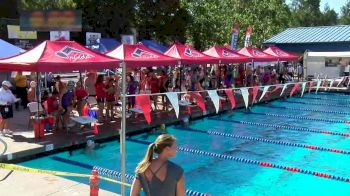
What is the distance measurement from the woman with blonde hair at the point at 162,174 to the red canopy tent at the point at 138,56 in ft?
33.1

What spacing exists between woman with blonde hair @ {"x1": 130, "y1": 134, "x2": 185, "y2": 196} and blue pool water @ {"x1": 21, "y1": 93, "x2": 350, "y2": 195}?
513 centimetres

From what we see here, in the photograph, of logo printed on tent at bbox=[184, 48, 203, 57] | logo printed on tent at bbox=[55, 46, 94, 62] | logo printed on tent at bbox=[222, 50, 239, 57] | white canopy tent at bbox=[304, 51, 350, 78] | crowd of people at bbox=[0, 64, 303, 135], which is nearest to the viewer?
logo printed on tent at bbox=[55, 46, 94, 62]

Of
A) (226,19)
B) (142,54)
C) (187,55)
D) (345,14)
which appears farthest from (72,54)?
(345,14)

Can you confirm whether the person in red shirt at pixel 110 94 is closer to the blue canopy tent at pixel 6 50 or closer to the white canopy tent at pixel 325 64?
the blue canopy tent at pixel 6 50

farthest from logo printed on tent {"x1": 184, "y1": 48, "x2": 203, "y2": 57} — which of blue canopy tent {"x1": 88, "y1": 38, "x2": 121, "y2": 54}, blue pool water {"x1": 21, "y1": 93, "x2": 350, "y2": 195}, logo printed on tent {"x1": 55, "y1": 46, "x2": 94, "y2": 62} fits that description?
logo printed on tent {"x1": 55, "y1": 46, "x2": 94, "y2": 62}

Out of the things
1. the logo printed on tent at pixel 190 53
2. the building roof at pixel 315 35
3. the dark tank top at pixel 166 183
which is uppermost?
the building roof at pixel 315 35

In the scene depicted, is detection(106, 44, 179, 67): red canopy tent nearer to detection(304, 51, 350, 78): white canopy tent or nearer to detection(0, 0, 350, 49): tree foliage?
detection(304, 51, 350, 78): white canopy tent

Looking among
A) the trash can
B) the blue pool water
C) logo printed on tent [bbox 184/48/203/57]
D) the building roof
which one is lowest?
the blue pool water

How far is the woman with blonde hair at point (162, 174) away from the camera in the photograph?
323cm

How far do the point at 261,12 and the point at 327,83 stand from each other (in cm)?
1611

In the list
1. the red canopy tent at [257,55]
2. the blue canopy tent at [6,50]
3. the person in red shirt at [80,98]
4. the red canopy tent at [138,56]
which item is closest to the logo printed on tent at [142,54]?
the red canopy tent at [138,56]

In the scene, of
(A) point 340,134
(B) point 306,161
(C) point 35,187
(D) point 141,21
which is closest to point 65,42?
(C) point 35,187

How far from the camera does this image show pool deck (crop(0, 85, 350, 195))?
23.1ft

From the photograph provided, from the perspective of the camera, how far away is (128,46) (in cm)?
1397
